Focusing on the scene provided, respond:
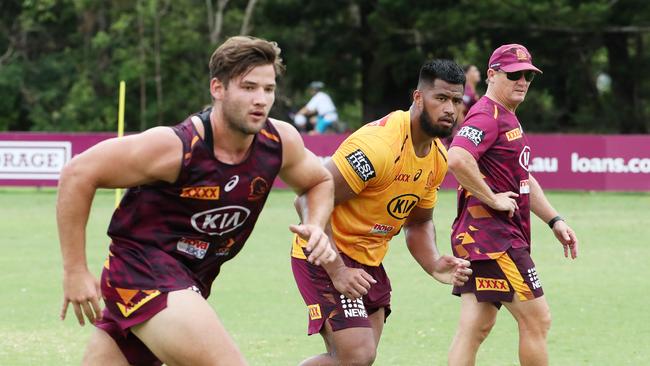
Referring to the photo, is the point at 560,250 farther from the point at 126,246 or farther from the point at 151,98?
the point at 151,98

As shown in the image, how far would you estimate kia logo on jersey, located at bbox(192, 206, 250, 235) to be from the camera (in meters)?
5.70

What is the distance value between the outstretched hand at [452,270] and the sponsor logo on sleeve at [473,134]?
0.80 m

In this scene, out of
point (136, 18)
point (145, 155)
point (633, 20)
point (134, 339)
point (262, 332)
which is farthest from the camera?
point (136, 18)

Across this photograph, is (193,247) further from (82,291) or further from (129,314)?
(82,291)

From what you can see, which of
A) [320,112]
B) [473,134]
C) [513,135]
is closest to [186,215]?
[473,134]

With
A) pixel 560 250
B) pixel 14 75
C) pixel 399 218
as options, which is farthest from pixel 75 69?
pixel 399 218

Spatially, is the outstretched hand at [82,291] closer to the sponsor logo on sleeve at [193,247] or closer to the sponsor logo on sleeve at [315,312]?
the sponsor logo on sleeve at [193,247]

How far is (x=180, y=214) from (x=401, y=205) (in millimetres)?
2027

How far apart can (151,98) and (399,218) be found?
3345 cm

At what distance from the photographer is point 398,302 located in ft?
38.5

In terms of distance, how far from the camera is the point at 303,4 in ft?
118

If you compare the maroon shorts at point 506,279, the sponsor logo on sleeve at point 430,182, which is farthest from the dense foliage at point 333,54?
the sponsor logo on sleeve at point 430,182

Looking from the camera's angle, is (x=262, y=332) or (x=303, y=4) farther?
(x=303, y=4)

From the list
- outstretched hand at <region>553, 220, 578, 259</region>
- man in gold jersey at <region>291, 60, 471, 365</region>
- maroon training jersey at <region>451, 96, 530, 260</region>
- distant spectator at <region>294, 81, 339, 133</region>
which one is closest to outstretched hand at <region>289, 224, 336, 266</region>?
man in gold jersey at <region>291, 60, 471, 365</region>
